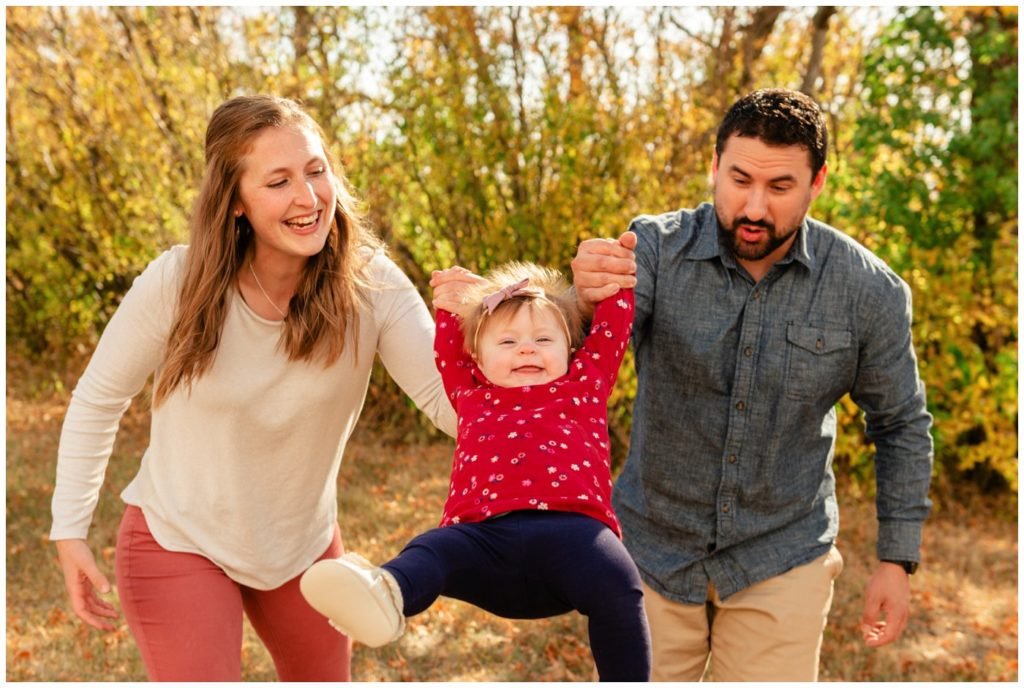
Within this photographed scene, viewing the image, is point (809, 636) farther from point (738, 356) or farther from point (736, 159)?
point (736, 159)

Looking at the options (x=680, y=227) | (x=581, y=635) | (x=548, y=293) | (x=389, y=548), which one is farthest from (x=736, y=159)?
(x=389, y=548)

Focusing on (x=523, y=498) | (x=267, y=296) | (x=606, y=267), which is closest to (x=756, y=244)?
(x=606, y=267)

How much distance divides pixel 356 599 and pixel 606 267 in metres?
1.06

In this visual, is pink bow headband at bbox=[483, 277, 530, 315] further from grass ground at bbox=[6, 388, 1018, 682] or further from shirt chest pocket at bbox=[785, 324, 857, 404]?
grass ground at bbox=[6, 388, 1018, 682]

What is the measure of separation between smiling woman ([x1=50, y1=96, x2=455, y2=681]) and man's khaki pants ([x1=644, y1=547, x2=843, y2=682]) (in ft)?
3.22

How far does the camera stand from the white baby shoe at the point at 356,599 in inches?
78.6

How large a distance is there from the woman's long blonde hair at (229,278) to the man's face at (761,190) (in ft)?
3.33

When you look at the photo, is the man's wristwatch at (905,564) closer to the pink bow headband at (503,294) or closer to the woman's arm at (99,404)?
the pink bow headband at (503,294)

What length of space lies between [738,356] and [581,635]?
9.21 ft

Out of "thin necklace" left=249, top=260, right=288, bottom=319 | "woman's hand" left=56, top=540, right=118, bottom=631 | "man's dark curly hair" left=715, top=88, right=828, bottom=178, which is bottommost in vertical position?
"woman's hand" left=56, top=540, right=118, bottom=631

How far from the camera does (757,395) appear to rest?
3.09 metres

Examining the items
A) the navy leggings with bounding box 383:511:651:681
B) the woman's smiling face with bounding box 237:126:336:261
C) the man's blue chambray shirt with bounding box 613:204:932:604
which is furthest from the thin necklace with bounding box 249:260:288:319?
the man's blue chambray shirt with bounding box 613:204:932:604

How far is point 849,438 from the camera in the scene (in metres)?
7.20

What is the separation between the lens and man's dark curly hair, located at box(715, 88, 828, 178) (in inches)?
113
